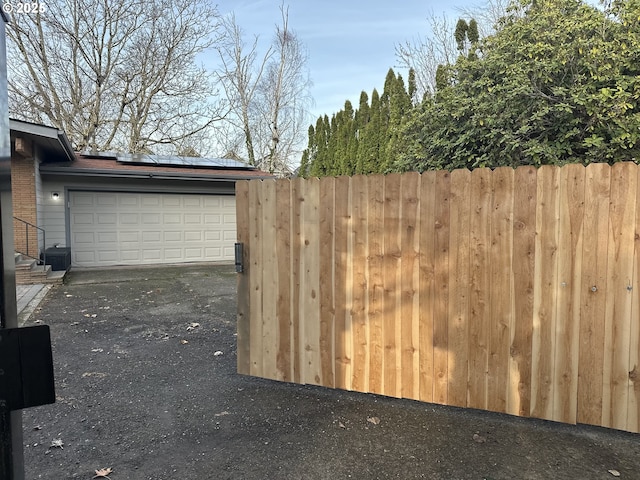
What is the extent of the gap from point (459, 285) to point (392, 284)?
51 cm

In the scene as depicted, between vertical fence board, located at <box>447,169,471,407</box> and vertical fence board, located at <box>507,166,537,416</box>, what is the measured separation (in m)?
0.32

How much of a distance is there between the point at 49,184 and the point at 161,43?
11279mm

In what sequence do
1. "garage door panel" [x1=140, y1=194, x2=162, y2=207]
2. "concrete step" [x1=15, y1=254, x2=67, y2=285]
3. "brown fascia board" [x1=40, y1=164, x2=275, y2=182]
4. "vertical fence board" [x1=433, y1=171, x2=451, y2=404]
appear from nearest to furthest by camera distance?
1. "vertical fence board" [x1=433, y1=171, x2=451, y2=404]
2. "concrete step" [x1=15, y1=254, x2=67, y2=285]
3. "brown fascia board" [x1=40, y1=164, x2=275, y2=182]
4. "garage door panel" [x1=140, y1=194, x2=162, y2=207]

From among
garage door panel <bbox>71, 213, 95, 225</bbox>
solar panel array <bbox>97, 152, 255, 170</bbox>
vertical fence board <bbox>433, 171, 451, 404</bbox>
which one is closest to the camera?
vertical fence board <bbox>433, 171, 451, 404</bbox>

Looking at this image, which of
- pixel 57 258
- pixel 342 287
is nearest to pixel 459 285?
pixel 342 287

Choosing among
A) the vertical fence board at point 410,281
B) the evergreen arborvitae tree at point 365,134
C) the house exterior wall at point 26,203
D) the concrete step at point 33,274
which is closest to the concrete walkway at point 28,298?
the concrete step at point 33,274

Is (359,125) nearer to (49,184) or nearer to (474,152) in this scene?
(474,152)

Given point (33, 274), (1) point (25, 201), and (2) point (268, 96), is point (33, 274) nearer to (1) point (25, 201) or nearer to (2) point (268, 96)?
(1) point (25, 201)

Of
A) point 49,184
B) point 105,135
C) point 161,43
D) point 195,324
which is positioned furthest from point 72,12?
point 195,324

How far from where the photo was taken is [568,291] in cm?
289

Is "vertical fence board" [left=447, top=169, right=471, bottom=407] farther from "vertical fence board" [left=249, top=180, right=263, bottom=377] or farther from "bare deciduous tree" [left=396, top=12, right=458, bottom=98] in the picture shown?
"bare deciduous tree" [left=396, top=12, right=458, bottom=98]

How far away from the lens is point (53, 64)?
58.2 feet

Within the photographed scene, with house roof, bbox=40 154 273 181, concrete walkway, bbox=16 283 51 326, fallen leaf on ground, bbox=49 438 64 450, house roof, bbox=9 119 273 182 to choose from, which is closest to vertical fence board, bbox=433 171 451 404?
fallen leaf on ground, bbox=49 438 64 450

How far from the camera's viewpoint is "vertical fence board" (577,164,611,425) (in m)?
2.79
